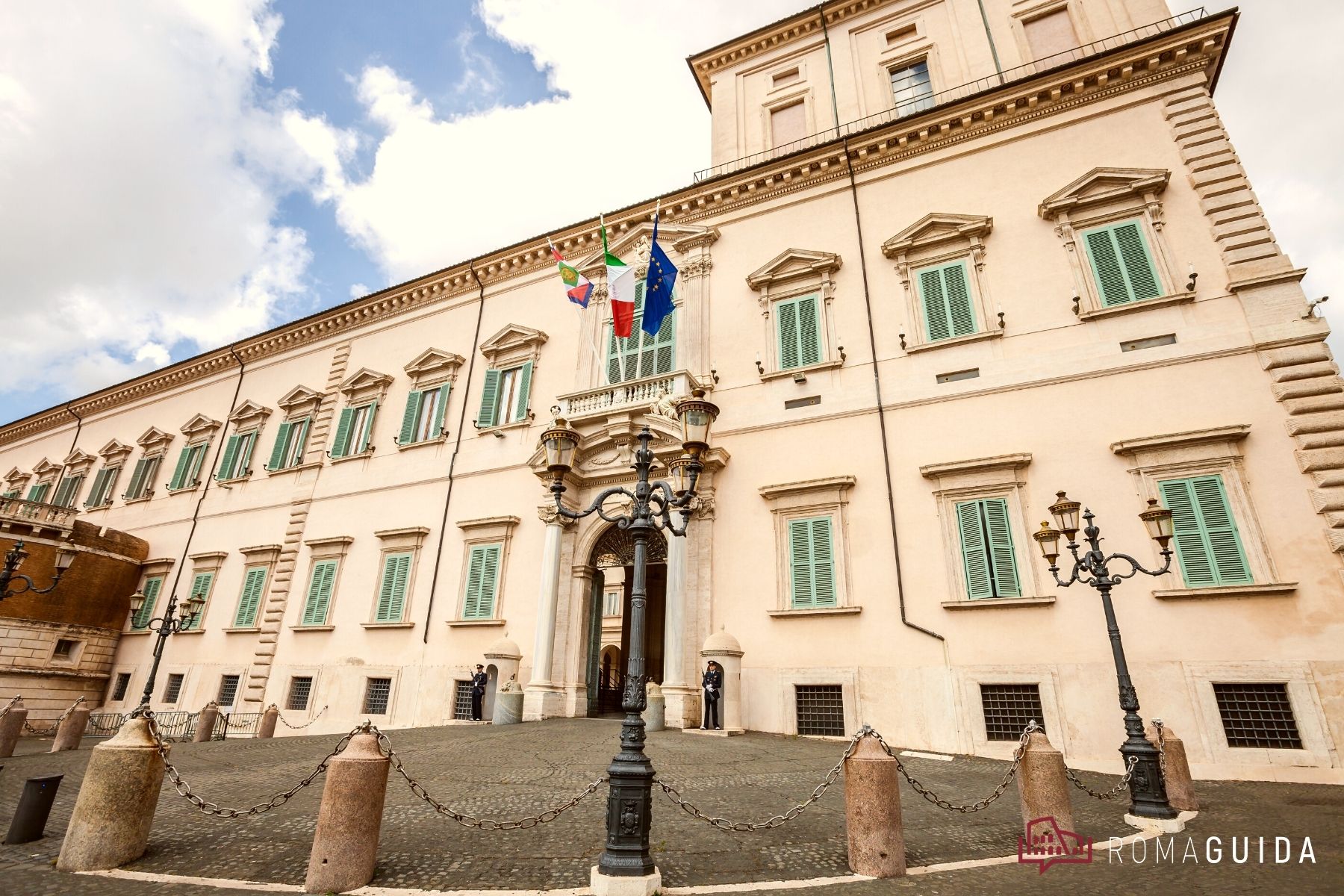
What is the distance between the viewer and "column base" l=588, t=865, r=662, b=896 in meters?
4.54

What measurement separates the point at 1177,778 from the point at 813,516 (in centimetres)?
687

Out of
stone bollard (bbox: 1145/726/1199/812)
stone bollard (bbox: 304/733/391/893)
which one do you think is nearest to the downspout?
stone bollard (bbox: 304/733/391/893)

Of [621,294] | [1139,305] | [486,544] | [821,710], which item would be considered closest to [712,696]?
[821,710]

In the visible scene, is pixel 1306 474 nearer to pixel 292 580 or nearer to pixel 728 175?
pixel 728 175

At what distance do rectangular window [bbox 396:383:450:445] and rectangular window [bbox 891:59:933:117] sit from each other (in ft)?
48.2

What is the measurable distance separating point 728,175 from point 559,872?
618 inches

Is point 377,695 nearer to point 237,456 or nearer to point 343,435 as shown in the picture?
point 343,435

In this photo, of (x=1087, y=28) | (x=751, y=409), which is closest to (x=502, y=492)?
(x=751, y=409)

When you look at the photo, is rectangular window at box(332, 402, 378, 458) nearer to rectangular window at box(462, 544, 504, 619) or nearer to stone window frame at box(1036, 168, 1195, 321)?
rectangular window at box(462, 544, 504, 619)

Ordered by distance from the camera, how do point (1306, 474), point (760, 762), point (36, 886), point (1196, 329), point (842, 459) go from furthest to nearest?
point (842, 459), point (1196, 329), point (1306, 474), point (760, 762), point (36, 886)

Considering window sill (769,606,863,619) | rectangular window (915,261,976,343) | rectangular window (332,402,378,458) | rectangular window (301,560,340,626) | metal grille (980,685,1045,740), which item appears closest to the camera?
metal grille (980,685,1045,740)

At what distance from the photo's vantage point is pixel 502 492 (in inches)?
661

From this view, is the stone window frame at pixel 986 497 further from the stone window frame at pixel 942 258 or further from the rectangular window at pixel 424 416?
the rectangular window at pixel 424 416

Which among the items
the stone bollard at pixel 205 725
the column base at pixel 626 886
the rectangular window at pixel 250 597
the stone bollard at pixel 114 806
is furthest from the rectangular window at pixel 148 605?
the column base at pixel 626 886
